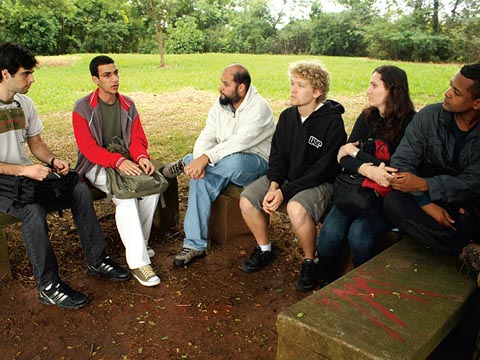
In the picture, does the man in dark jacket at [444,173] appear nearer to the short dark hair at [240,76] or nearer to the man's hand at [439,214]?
the man's hand at [439,214]

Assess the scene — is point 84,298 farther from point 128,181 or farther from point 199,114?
point 199,114

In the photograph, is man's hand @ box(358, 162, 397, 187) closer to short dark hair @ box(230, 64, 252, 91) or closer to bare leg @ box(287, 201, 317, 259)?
bare leg @ box(287, 201, 317, 259)

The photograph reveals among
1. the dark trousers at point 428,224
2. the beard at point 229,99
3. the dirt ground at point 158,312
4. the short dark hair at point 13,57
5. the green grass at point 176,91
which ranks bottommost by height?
the dirt ground at point 158,312

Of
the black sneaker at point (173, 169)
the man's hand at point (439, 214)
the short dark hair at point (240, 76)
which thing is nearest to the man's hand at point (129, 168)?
the black sneaker at point (173, 169)

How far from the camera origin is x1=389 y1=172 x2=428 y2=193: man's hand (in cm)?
292

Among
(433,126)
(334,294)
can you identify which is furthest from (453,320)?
(433,126)

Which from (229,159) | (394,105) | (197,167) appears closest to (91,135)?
(197,167)

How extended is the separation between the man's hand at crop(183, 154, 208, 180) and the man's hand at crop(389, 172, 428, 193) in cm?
152

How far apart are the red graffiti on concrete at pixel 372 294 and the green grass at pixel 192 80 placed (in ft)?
25.6

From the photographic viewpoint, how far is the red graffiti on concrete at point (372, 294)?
86.2 inches

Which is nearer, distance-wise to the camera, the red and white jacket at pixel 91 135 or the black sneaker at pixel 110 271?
the black sneaker at pixel 110 271

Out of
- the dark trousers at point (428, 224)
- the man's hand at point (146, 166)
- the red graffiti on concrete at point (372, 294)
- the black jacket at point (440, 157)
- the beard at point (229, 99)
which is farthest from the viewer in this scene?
the beard at point (229, 99)

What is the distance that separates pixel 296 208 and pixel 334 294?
1062 mm

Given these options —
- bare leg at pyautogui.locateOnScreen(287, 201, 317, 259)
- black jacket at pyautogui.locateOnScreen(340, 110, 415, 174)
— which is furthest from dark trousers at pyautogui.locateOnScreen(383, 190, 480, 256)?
bare leg at pyautogui.locateOnScreen(287, 201, 317, 259)
